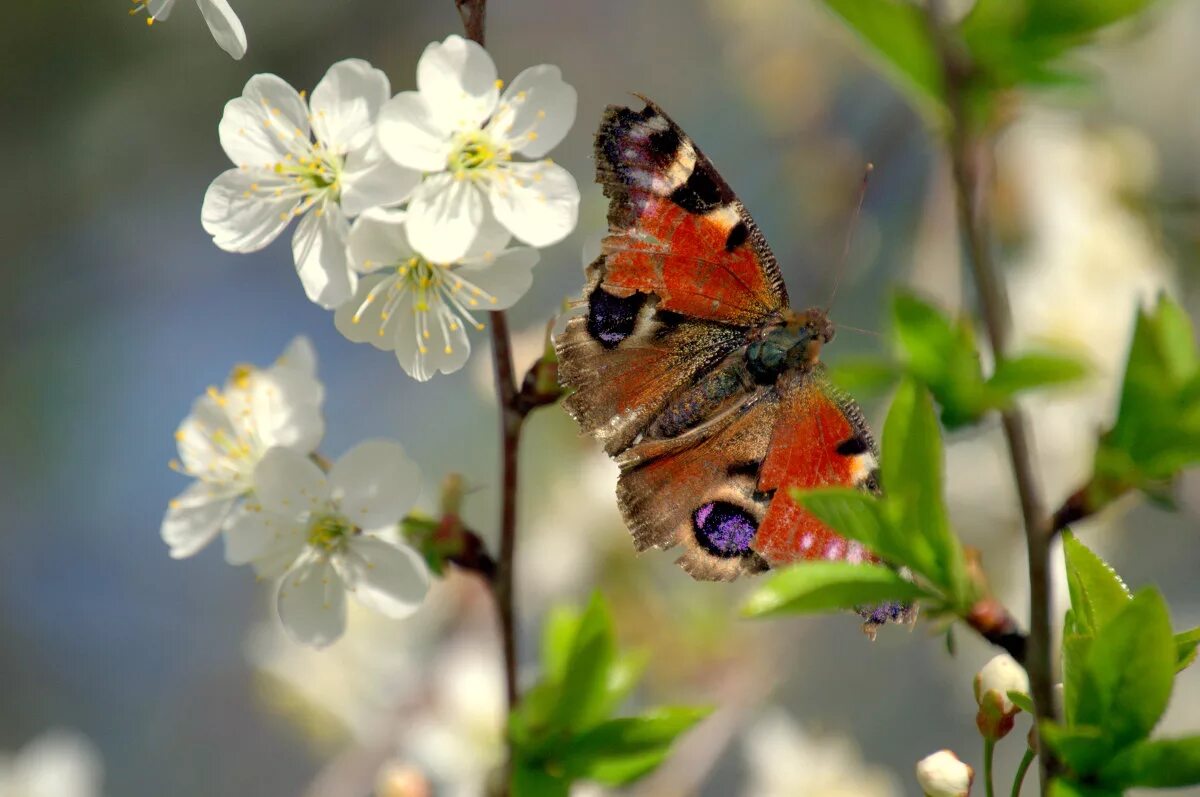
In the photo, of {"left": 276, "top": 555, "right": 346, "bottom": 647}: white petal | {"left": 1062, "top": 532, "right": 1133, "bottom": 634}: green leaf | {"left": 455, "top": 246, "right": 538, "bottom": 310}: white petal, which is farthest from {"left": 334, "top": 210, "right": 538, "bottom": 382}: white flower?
{"left": 1062, "top": 532, "right": 1133, "bottom": 634}: green leaf

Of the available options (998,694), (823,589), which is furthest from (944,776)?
(823,589)

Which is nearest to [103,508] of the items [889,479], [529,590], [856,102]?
[529,590]

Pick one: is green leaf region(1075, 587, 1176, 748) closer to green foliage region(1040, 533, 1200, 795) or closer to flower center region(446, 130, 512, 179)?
green foliage region(1040, 533, 1200, 795)

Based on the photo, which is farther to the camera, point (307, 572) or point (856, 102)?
point (856, 102)

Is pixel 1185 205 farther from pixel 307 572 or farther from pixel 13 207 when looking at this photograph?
pixel 13 207

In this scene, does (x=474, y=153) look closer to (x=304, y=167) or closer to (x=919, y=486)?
(x=304, y=167)
